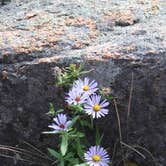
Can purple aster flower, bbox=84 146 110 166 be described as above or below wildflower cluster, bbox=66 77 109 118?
below

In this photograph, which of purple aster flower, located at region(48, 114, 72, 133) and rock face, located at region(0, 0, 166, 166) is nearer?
purple aster flower, located at region(48, 114, 72, 133)

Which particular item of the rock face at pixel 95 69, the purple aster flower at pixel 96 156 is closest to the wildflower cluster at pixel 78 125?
the purple aster flower at pixel 96 156

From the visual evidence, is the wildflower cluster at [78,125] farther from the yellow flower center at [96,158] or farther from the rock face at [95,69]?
the rock face at [95,69]

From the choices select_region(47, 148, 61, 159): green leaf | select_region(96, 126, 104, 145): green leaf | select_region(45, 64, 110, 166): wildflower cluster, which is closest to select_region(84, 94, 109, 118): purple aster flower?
select_region(45, 64, 110, 166): wildflower cluster

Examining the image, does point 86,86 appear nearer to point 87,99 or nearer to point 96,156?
point 87,99

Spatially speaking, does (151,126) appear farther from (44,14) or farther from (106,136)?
(44,14)

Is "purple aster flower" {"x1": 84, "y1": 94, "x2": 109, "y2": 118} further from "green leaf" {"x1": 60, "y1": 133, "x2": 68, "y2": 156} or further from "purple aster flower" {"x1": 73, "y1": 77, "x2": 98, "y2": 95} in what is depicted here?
"green leaf" {"x1": 60, "y1": 133, "x2": 68, "y2": 156}

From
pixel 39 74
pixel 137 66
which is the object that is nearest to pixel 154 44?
pixel 137 66
